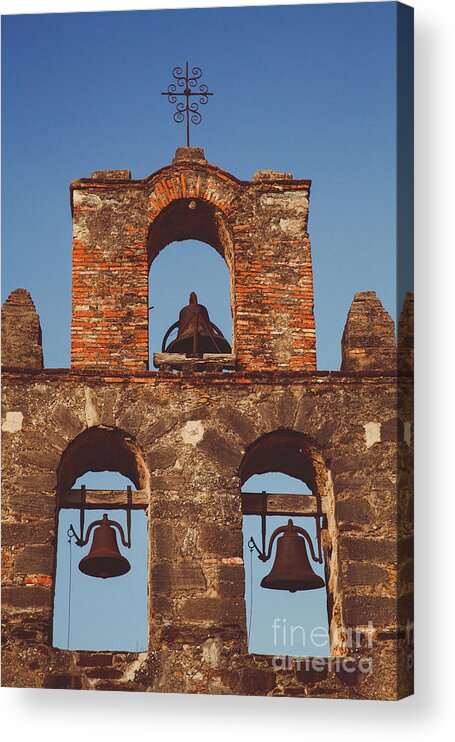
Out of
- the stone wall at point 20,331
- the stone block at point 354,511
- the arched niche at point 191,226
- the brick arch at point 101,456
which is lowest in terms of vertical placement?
the stone block at point 354,511

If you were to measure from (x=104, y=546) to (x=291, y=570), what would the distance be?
118cm

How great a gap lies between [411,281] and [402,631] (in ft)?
6.86

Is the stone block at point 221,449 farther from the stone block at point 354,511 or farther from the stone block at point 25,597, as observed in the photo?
the stone block at point 25,597

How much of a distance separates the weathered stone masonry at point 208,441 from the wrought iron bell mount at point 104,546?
27cm

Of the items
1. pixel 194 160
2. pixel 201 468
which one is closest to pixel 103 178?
pixel 194 160

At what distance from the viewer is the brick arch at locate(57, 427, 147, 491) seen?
62.0 feet

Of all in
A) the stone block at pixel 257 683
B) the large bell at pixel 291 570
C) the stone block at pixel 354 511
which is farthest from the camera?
the large bell at pixel 291 570

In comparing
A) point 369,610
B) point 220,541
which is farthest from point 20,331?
point 369,610

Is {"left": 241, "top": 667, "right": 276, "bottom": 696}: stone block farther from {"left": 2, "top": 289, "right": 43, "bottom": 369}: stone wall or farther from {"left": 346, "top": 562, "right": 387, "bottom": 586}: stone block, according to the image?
{"left": 2, "top": 289, "right": 43, "bottom": 369}: stone wall

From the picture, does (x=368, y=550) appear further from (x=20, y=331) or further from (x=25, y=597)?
(x=20, y=331)

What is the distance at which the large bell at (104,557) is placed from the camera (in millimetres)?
18938

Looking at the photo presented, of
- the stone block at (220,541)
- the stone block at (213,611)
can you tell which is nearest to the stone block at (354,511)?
the stone block at (220,541)

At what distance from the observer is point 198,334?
19.6 m

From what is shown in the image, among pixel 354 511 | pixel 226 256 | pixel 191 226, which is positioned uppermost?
pixel 191 226
